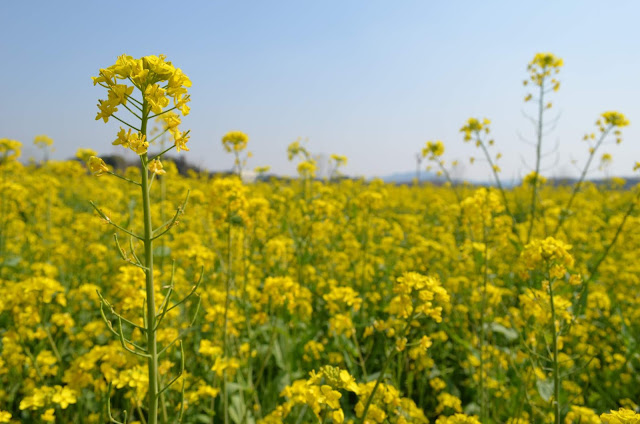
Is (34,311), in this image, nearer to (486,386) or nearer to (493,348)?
(486,386)

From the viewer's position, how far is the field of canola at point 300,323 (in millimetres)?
1809

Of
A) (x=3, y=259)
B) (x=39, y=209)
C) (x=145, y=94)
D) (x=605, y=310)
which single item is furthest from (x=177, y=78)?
(x=39, y=209)

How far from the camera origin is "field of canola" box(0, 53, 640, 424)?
1.81m

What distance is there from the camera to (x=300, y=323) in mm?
3480

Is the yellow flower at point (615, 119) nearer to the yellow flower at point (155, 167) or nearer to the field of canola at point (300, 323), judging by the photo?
the field of canola at point (300, 323)

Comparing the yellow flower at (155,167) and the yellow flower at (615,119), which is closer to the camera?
the yellow flower at (155,167)

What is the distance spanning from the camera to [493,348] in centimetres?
348

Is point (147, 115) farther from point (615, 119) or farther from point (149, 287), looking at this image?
point (615, 119)

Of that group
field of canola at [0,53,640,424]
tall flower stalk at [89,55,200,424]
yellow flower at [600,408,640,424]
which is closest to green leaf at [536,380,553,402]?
field of canola at [0,53,640,424]

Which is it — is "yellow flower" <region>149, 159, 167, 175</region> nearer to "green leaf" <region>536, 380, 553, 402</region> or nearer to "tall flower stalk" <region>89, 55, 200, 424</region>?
"tall flower stalk" <region>89, 55, 200, 424</region>

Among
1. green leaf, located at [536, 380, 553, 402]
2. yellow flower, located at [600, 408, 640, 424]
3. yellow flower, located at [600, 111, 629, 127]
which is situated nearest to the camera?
yellow flower, located at [600, 408, 640, 424]

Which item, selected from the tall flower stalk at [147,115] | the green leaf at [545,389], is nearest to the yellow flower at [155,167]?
the tall flower stalk at [147,115]

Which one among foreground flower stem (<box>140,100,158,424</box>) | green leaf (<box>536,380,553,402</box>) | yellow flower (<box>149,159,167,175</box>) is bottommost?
green leaf (<box>536,380,553,402</box>)

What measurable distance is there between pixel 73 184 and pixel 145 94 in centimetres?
1326
